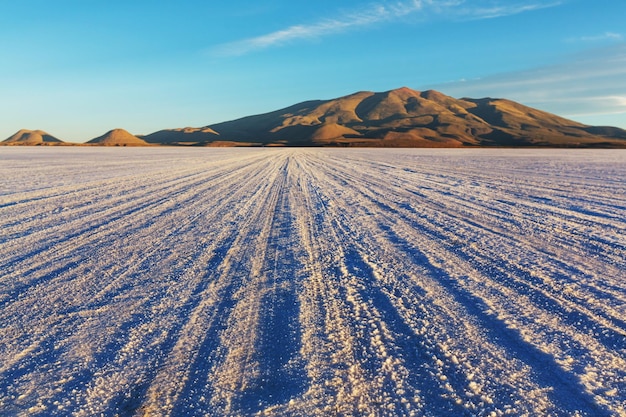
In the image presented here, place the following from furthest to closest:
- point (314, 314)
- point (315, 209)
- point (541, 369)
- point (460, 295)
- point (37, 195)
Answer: point (37, 195) → point (315, 209) → point (460, 295) → point (314, 314) → point (541, 369)

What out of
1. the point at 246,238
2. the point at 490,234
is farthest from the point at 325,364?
the point at 490,234

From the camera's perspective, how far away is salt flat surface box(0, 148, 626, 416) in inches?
113

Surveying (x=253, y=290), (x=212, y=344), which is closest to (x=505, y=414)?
(x=212, y=344)

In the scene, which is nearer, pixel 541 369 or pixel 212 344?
pixel 541 369

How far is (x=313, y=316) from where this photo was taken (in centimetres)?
411

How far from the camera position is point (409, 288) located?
486cm

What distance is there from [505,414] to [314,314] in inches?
74.6

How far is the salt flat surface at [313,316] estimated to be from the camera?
2877 millimetres

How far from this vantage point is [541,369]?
3.18 metres

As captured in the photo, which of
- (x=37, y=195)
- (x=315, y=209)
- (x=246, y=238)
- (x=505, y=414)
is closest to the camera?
(x=505, y=414)

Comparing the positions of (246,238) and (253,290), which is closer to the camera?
(253,290)

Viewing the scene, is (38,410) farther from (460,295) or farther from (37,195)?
(37,195)

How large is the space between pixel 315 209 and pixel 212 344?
262 inches

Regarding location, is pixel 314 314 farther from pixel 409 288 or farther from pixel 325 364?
pixel 409 288
